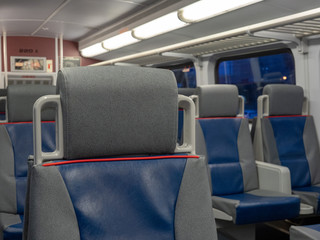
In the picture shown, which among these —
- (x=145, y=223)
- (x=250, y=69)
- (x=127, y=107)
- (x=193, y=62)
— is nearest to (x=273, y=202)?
(x=145, y=223)

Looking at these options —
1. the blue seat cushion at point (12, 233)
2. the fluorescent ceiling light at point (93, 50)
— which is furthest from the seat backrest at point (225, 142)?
the fluorescent ceiling light at point (93, 50)

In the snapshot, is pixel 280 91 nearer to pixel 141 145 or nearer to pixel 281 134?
pixel 281 134

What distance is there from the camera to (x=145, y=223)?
1.46 meters

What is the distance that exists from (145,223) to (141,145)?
30 centimetres

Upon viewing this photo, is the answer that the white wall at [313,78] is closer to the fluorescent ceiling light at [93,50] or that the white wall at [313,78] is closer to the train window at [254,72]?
the train window at [254,72]

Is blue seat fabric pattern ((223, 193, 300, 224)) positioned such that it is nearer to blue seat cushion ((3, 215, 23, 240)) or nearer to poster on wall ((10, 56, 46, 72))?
blue seat cushion ((3, 215, 23, 240))

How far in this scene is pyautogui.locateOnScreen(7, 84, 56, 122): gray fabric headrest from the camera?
8.84ft

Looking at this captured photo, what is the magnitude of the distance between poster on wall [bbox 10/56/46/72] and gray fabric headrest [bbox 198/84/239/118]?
393cm

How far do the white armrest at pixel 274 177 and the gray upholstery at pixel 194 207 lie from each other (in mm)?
1967

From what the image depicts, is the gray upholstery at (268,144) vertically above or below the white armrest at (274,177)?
above

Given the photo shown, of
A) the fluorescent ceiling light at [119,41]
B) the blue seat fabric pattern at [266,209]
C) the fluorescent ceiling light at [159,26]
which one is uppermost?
the fluorescent ceiling light at [119,41]

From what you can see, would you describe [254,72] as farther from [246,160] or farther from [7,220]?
[7,220]

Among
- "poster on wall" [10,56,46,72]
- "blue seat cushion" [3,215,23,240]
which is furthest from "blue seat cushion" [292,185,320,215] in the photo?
"poster on wall" [10,56,46,72]

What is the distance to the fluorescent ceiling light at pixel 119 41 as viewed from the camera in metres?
5.18
